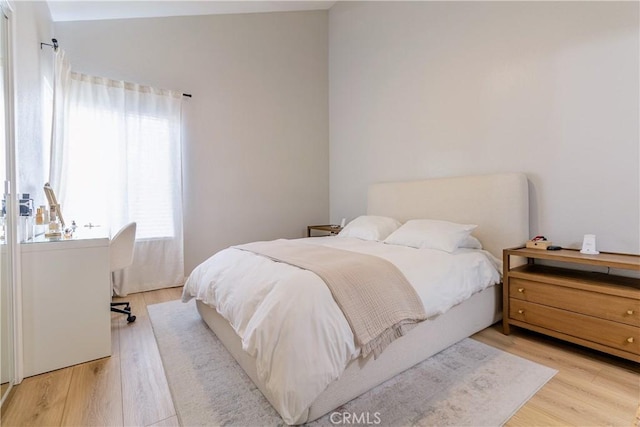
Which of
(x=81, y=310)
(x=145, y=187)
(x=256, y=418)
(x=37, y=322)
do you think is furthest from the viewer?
(x=145, y=187)

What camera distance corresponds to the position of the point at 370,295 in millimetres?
1611

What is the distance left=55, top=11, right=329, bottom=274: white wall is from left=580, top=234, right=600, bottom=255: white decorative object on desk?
327 cm

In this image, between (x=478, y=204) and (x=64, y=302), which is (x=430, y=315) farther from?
(x=64, y=302)

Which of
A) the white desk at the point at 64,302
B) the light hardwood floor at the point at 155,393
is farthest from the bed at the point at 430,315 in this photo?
the white desk at the point at 64,302

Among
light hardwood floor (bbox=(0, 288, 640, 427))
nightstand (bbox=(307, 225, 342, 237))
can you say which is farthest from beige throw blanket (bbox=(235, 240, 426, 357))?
nightstand (bbox=(307, 225, 342, 237))

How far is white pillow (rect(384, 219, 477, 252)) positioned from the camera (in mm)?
2449

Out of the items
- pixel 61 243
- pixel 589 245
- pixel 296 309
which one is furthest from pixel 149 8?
pixel 589 245

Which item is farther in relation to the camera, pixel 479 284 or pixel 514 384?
pixel 479 284

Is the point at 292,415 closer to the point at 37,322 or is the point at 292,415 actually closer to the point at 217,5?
the point at 37,322

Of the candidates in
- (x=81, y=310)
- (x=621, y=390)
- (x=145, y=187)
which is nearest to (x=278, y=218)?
(x=145, y=187)

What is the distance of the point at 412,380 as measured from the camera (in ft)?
5.62

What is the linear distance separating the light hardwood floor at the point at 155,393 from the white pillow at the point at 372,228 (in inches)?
53.6

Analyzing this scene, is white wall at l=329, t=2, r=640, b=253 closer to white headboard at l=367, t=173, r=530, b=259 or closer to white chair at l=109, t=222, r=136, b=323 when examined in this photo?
white headboard at l=367, t=173, r=530, b=259

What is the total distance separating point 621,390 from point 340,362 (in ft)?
5.28
